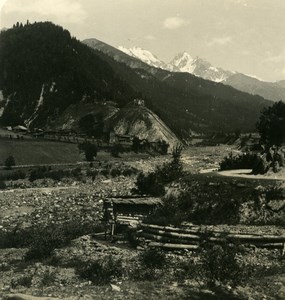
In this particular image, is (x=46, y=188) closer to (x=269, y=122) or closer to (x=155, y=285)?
(x=269, y=122)

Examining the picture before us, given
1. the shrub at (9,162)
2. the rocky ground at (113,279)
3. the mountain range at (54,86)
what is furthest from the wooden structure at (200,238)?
the mountain range at (54,86)

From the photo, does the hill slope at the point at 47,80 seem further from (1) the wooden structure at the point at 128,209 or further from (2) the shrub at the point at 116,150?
(1) the wooden structure at the point at 128,209

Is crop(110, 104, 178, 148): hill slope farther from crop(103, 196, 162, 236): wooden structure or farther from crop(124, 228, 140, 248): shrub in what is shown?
crop(124, 228, 140, 248): shrub

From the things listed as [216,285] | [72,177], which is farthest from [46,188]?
[216,285]

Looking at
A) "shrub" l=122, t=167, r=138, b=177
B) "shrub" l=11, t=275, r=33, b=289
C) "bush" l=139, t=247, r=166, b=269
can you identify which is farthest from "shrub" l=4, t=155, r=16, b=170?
"shrub" l=11, t=275, r=33, b=289

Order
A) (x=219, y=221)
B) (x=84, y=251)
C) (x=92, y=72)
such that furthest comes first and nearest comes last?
1. (x=92, y=72)
2. (x=219, y=221)
3. (x=84, y=251)

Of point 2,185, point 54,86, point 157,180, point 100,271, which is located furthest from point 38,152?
point 54,86

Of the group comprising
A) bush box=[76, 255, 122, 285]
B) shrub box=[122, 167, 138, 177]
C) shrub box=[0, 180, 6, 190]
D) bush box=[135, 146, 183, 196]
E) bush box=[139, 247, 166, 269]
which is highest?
bush box=[135, 146, 183, 196]
